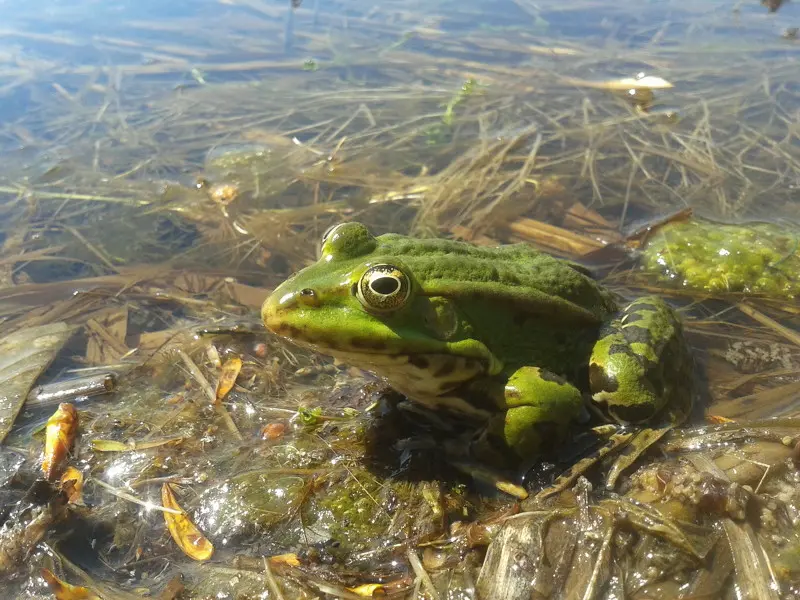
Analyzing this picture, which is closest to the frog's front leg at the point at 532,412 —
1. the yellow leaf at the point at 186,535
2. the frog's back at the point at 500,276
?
the frog's back at the point at 500,276

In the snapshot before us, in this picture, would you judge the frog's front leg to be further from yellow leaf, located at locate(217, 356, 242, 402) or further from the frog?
yellow leaf, located at locate(217, 356, 242, 402)

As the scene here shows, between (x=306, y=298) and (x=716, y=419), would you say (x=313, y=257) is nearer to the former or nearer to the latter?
(x=306, y=298)

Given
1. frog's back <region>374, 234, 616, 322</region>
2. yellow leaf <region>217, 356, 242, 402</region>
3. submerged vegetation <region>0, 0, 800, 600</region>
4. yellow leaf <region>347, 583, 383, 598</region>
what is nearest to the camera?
yellow leaf <region>347, 583, 383, 598</region>

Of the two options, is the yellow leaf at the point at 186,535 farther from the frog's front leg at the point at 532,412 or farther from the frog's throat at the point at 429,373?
the frog's front leg at the point at 532,412

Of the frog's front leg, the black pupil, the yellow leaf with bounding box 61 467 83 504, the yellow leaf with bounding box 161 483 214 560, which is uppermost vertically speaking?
the black pupil

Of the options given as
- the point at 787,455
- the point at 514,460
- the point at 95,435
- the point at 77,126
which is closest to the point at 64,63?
the point at 77,126

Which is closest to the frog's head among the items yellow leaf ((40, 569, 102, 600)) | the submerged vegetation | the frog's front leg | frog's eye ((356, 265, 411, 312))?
frog's eye ((356, 265, 411, 312))

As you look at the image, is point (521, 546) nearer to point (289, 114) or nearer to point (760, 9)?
point (289, 114)
